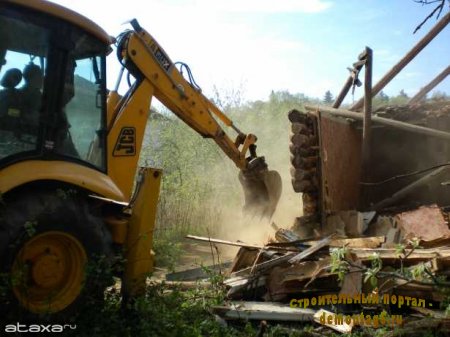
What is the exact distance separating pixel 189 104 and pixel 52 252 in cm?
343

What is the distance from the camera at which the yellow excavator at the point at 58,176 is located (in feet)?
12.5

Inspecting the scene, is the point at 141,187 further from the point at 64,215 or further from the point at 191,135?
the point at 191,135

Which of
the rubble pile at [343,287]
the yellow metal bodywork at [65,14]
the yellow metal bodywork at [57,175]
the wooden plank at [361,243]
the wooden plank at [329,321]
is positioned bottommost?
the wooden plank at [329,321]

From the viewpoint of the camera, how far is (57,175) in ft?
13.2

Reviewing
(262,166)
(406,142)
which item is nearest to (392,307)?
(262,166)

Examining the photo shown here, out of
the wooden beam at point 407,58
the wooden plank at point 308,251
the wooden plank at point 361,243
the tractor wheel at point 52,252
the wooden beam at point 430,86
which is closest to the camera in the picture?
the tractor wheel at point 52,252

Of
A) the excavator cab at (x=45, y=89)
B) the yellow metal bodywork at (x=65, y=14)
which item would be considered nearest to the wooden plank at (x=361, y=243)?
the excavator cab at (x=45, y=89)

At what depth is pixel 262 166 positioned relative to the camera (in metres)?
8.30

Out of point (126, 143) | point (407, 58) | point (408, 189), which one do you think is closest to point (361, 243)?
point (408, 189)

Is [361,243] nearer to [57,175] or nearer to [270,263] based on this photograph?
[270,263]

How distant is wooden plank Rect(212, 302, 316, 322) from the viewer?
4449 mm

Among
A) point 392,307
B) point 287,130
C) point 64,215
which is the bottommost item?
point 392,307

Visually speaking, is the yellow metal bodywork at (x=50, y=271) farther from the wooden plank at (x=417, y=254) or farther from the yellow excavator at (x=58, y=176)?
the wooden plank at (x=417, y=254)

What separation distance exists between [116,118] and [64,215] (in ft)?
5.84
